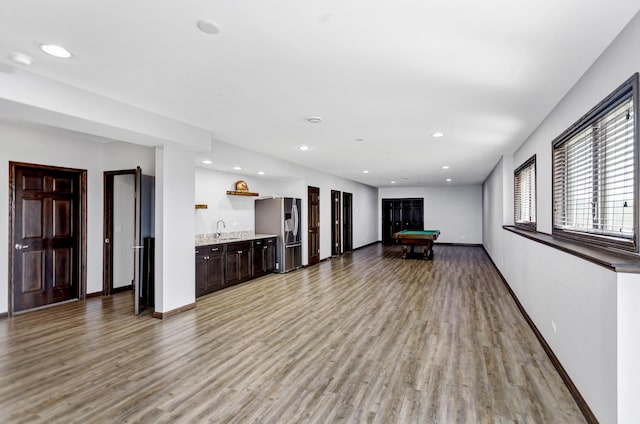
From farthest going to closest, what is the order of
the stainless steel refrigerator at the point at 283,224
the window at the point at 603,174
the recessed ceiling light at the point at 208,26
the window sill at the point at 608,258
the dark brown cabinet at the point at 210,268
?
the stainless steel refrigerator at the point at 283,224 < the dark brown cabinet at the point at 210,268 < the window at the point at 603,174 < the recessed ceiling light at the point at 208,26 < the window sill at the point at 608,258

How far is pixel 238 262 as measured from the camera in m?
6.27

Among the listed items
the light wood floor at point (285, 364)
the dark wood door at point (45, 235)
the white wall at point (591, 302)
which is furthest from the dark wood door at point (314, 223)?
the white wall at point (591, 302)

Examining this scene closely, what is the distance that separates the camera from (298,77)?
2812 millimetres

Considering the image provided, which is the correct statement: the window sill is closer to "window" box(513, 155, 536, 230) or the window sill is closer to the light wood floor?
the light wood floor

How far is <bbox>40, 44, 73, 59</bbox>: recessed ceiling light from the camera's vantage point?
7.55 feet

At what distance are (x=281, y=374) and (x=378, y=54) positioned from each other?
269cm

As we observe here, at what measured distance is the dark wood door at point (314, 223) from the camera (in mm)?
8477

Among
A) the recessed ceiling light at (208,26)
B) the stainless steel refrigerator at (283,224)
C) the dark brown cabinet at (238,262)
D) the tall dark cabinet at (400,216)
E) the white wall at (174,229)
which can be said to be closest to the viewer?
the recessed ceiling light at (208,26)

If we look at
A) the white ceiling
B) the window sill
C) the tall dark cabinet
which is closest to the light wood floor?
the window sill

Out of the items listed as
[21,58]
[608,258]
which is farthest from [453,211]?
[21,58]

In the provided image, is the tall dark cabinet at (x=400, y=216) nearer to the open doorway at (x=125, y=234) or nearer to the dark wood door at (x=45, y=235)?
the open doorway at (x=125, y=234)

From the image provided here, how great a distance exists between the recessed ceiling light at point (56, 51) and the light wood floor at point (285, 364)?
2553mm

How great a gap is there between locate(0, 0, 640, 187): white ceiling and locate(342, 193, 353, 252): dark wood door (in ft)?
22.5

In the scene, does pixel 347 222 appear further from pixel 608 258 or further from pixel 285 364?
pixel 608 258
